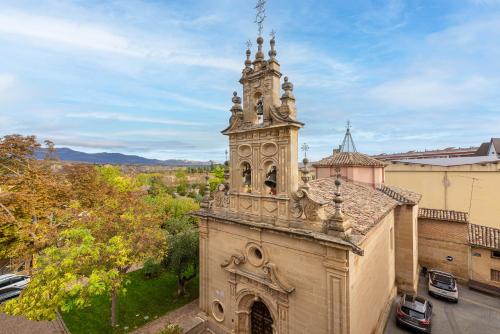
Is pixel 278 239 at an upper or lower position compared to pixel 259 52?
lower

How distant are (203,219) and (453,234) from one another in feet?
65.0

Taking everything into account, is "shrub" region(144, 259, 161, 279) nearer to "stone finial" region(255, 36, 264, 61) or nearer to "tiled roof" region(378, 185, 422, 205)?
"stone finial" region(255, 36, 264, 61)

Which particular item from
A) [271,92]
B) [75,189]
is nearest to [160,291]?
[75,189]

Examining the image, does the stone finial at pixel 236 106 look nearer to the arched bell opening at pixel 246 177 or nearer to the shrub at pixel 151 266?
the arched bell opening at pixel 246 177

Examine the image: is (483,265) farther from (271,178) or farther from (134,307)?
(134,307)

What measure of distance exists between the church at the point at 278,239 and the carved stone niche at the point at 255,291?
1.9 inches

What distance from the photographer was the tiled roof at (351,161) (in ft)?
63.8

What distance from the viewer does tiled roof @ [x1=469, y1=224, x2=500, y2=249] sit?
58.0 ft

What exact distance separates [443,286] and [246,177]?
1632 cm

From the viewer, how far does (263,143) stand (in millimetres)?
11156

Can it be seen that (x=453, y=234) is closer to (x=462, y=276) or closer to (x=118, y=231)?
(x=462, y=276)

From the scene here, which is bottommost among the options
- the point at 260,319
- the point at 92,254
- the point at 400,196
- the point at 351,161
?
the point at 260,319

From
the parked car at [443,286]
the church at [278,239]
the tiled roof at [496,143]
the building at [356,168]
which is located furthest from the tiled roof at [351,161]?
the tiled roof at [496,143]

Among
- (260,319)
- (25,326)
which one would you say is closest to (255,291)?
(260,319)
